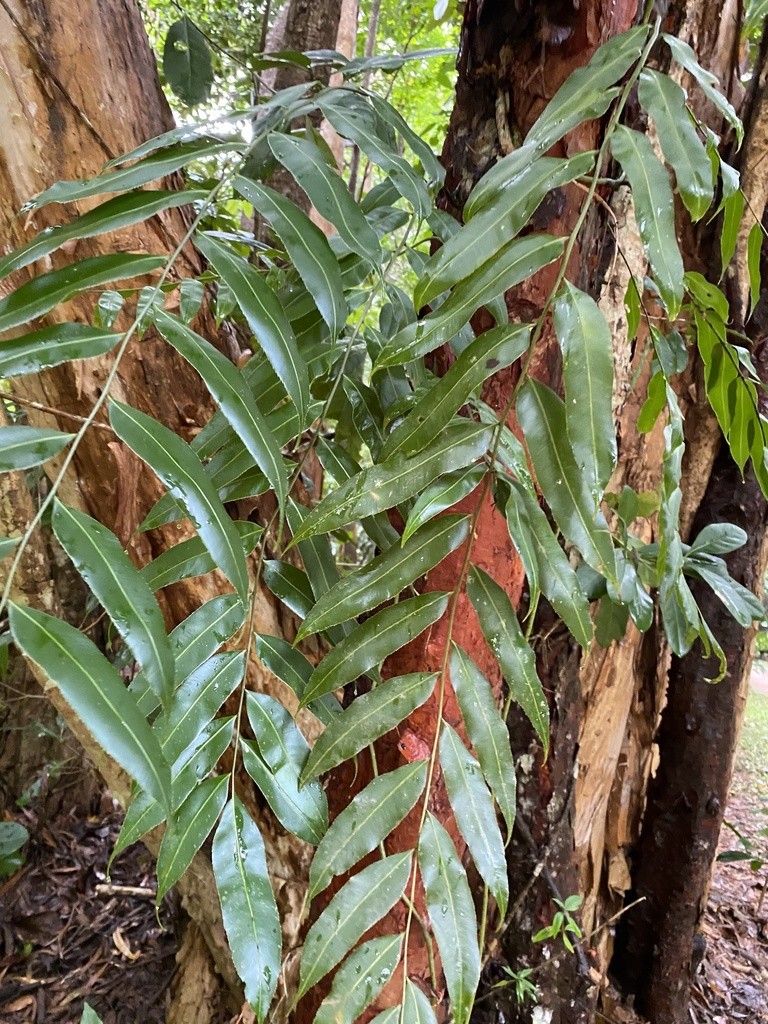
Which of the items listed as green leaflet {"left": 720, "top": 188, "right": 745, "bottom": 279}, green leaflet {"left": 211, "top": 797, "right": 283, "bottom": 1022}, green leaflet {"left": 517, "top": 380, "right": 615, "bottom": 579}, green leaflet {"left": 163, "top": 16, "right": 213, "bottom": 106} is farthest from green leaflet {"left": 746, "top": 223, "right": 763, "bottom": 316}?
green leaflet {"left": 163, "top": 16, "right": 213, "bottom": 106}

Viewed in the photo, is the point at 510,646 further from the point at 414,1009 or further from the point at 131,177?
the point at 131,177

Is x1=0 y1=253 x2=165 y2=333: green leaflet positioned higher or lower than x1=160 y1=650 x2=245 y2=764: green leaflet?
higher

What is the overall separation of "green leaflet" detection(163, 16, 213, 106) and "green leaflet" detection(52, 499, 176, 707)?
2.90ft

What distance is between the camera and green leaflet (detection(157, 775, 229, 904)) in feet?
1.73

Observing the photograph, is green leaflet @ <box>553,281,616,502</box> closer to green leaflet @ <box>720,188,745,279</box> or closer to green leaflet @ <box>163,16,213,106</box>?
green leaflet @ <box>720,188,745,279</box>

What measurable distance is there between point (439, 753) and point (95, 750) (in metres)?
0.59

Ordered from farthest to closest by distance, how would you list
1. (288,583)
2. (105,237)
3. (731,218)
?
(105,237)
(288,583)
(731,218)

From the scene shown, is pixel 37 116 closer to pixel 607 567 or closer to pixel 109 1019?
pixel 607 567

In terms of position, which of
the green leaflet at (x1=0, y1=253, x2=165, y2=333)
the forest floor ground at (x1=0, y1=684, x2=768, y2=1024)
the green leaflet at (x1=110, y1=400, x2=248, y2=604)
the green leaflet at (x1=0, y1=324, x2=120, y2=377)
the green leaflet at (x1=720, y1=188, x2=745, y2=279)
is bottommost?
the forest floor ground at (x1=0, y1=684, x2=768, y2=1024)

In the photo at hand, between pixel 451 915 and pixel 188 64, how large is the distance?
1.17 m

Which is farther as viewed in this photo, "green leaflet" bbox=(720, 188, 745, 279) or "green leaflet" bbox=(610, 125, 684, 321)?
"green leaflet" bbox=(720, 188, 745, 279)

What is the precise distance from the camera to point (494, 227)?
43cm

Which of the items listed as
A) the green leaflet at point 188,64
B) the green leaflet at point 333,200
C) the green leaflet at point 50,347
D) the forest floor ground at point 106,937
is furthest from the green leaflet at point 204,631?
the forest floor ground at point 106,937

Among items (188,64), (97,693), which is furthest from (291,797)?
(188,64)
